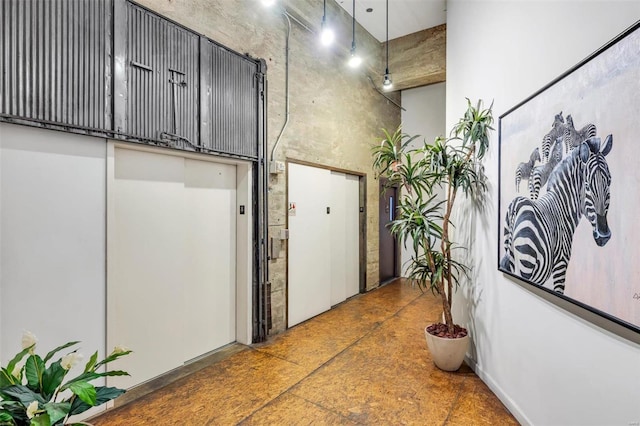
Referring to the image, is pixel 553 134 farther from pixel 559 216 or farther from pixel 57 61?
pixel 57 61

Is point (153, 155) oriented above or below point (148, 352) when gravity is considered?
above

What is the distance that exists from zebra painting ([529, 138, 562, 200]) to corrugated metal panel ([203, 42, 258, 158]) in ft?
8.53

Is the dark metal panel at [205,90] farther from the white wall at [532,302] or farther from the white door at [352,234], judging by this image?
Answer: the white door at [352,234]

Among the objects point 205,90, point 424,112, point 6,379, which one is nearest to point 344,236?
point 205,90

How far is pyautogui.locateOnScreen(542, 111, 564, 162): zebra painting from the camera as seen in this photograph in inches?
66.1

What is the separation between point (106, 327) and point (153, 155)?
1.44 m

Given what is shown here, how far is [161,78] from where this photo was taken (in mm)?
2621

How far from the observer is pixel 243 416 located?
7.41ft

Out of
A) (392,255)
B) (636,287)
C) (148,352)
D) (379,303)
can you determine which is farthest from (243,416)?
(392,255)

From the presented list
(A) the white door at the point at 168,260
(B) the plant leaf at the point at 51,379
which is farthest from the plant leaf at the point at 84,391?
(A) the white door at the point at 168,260

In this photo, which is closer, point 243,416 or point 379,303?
point 243,416

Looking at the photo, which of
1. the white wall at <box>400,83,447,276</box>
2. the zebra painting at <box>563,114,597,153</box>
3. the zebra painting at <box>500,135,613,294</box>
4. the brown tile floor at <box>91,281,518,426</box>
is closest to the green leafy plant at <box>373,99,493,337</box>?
the brown tile floor at <box>91,281,518,426</box>

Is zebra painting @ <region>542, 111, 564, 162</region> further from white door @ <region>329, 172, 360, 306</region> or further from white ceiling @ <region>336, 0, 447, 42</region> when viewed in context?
white ceiling @ <region>336, 0, 447, 42</region>

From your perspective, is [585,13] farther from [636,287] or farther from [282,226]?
[282,226]
